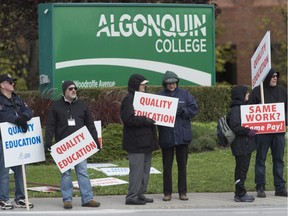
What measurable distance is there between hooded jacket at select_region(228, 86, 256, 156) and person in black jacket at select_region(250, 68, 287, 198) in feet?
1.67

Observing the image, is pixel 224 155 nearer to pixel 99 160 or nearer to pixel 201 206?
pixel 99 160

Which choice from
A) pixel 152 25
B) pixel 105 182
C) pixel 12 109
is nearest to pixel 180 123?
pixel 105 182

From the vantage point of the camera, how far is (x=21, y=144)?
508 inches

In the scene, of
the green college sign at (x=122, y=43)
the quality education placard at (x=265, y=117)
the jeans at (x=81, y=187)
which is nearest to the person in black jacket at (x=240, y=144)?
the quality education placard at (x=265, y=117)

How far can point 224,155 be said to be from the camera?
61.0ft

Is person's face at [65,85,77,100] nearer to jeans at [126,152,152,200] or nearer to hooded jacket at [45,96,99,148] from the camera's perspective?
hooded jacket at [45,96,99,148]

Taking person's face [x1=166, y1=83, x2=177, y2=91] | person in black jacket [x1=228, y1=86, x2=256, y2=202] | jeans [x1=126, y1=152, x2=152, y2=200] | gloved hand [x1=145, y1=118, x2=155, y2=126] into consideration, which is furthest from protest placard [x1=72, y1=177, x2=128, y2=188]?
person in black jacket [x1=228, y1=86, x2=256, y2=202]

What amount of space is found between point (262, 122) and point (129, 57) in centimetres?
877

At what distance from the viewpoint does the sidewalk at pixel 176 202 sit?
42.7 feet

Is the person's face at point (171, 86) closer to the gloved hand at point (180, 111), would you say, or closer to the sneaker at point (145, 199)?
the gloved hand at point (180, 111)

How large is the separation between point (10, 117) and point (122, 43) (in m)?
9.58

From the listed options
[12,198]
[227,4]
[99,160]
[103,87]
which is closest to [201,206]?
[12,198]

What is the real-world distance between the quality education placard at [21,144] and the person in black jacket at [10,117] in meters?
0.10

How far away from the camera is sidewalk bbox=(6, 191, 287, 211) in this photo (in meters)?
13.0
